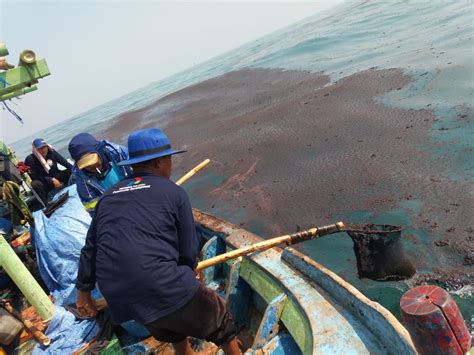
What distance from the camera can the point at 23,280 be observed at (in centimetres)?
343

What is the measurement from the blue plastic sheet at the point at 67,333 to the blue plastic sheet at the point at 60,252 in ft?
1.19

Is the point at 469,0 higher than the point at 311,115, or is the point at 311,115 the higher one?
the point at 469,0

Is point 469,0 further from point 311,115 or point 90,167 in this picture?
point 90,167

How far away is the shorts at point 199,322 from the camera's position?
2.12 meters

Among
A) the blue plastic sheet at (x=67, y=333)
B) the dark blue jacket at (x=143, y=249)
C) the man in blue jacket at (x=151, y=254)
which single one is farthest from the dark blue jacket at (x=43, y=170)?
the dark blue jacket at (x=143, y=249)

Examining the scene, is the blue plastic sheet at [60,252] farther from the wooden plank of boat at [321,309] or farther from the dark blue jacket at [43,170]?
the dark blue jacket at [43,170]

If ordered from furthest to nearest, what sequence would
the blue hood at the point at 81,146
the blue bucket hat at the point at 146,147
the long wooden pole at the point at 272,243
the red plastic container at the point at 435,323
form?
the blue hood at the point at 81,146, the long wooden pole at the point at 272,243, the blue bucket hat at the point at 146,147, the red plastic container at the point at 435,323

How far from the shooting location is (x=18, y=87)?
4.29 m

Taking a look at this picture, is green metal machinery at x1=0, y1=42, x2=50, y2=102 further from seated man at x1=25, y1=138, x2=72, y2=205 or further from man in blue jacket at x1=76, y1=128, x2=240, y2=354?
man in blue jacket at x1=76, y1=128, x2=240, y2=354

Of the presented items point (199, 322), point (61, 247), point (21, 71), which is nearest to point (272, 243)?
point (199, 322)

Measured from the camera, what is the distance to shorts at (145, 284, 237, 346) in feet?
6.95

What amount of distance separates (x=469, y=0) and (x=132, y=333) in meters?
26.2

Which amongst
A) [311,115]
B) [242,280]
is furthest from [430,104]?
[242,280]

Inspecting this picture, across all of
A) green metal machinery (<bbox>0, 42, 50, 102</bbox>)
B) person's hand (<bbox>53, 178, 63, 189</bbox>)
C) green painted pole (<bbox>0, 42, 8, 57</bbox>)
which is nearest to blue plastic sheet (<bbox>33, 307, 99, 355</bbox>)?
green metal machinery (<bbox>0, 42, 50, 102</bbox>)
